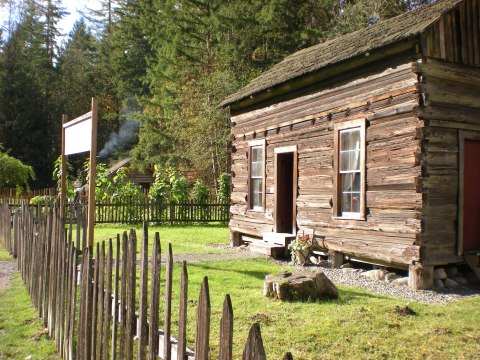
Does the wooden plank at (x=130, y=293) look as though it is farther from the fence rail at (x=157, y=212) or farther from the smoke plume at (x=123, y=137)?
the smoke plume at (x=123, y=137)

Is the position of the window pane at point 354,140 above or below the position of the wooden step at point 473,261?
above

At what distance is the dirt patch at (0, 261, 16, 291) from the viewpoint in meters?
8.41

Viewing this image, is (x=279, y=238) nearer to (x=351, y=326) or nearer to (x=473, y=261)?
(x=473, y=261)

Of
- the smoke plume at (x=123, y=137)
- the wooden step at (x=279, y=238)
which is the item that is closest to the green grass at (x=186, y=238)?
the wooden step at (x=279, y=238)

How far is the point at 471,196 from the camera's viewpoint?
9648 millimetres

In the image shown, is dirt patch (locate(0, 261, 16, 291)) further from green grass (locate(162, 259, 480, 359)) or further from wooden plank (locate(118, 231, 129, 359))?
wooden plank (locate(118, 231, 129, 359))

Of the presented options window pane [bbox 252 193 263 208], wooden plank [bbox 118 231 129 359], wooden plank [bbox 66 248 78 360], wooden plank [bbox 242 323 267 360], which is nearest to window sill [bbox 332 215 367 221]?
window pane [bbox 252 193 263 208]

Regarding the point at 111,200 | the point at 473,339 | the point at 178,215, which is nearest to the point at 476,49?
the point at 473,339

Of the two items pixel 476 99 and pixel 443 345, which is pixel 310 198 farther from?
pixel 443 345

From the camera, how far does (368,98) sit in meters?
9.93

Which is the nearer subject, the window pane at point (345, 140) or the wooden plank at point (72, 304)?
the wooden plank at point (72, 304)

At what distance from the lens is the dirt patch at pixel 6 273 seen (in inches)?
331

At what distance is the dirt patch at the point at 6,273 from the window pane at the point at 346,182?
281 inches

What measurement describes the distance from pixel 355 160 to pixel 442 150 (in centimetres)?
190
